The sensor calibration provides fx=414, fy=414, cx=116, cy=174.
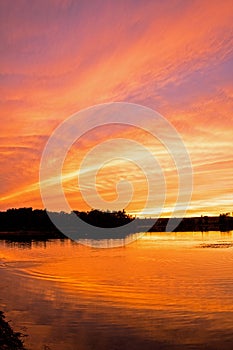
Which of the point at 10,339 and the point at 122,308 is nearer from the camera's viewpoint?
the point at 10,339

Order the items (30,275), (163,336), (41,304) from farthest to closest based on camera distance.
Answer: (30,275) < (41,304) < (163,336)

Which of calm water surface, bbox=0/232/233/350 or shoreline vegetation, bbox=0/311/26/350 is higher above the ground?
shoreline vegetation, bbox=0/311/26/350

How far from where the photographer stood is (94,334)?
22.4 meters

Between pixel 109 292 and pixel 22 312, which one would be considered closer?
pixel 22 312

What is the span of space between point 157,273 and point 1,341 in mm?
31925

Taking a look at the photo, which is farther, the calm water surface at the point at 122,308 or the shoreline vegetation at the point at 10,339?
the calm water surface at the point at 122,308

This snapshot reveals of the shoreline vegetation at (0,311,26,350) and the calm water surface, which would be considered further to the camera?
the calm water surface

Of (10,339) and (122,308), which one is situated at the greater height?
(10,339)

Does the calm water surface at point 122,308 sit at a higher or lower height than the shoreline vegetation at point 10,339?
lower

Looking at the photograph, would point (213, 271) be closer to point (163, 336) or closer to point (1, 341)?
point (163, 336)

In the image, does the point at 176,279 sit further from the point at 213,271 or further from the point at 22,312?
the point at 22,312

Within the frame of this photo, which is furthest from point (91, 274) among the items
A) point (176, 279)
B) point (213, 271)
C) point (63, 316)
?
point (63, 316)

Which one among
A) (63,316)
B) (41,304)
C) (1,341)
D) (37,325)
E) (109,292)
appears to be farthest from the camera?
(109,292)

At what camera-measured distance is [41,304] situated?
100 feet
